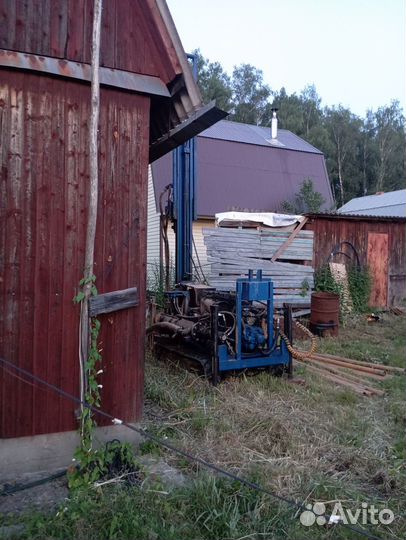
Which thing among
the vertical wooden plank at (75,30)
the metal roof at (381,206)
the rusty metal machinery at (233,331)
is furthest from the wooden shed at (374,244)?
the metal roof at (381,206)

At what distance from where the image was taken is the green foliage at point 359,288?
1262 centimetres

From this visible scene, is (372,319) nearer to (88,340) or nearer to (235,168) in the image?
(235,168)

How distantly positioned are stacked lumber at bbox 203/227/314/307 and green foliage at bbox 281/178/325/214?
6.70 meters

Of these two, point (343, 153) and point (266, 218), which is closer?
point (266, 218)

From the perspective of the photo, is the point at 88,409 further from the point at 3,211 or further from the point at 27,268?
the point at 3,211

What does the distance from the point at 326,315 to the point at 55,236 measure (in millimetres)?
7348

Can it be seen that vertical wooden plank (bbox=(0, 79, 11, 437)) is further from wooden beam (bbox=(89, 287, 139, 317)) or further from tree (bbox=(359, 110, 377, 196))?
tree (bbox=(359, 110, 377, 196))

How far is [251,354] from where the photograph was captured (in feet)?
21.1

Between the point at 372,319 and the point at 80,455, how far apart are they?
32.9 ft

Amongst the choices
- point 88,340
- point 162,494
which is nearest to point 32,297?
point 88,340

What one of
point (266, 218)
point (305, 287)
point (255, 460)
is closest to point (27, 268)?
point (255, 460)

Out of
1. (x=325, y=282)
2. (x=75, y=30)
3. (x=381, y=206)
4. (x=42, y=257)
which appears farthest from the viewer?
(x=381, y=206)

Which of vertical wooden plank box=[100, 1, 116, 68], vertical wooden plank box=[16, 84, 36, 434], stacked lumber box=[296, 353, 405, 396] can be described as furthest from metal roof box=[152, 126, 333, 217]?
vertical wooden plank box=[16, 84, 36, 434]

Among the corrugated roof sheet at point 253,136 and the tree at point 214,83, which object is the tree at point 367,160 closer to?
the tree at point 214,83
